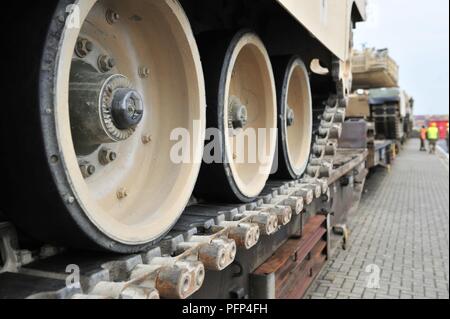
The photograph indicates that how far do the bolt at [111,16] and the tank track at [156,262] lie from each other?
70 centimetres

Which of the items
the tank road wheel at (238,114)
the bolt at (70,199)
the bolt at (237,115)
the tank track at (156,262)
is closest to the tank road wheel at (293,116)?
the tank road wheel at (238,114)

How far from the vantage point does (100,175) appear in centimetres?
154

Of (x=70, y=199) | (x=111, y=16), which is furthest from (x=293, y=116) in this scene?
(x=70, y=199)

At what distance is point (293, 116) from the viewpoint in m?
3.14

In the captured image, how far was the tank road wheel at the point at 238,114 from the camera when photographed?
1919 millimetres

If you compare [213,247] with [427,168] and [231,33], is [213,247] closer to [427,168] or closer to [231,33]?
[231,33]

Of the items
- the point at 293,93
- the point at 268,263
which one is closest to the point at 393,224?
the point at 293,93

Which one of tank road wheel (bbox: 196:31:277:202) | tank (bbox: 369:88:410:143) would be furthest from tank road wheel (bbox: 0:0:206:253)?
tank (bbox: 369:88:410:143)

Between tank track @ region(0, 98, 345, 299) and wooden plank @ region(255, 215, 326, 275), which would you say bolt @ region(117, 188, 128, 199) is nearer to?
tank track @ region(0, 98, 345, 299)

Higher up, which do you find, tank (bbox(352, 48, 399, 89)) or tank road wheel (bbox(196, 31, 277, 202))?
tank (bbox(352, 48, 399, 89))

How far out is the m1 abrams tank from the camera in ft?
3.40

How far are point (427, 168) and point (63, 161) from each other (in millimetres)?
13521

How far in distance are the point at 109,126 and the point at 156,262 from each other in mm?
398

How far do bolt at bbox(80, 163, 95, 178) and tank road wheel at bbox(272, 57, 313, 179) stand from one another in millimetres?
1342
